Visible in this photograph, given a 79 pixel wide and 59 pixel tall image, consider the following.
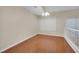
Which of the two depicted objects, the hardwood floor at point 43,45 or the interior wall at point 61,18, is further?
the hardwood floor at point 43,45

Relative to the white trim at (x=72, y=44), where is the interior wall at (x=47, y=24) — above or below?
above

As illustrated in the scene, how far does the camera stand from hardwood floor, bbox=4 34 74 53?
69.9 inches

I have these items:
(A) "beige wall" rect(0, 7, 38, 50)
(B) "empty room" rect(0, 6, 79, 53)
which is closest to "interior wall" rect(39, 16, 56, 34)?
(B) "empty room" rect(0, 6, 79, 53)

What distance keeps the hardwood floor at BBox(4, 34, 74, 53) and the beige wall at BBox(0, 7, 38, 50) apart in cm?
15

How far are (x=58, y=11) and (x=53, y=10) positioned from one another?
91 millimetres

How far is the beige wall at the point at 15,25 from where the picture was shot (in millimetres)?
1783

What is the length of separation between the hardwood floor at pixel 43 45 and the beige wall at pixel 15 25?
0.49 feet

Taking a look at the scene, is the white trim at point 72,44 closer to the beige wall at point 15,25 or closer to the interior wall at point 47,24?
the interior wall at point 47,24

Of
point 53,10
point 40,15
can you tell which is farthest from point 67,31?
point 40,15

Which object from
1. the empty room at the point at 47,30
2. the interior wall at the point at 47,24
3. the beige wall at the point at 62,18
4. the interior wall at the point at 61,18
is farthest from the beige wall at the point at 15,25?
the beige wall at the point at 62,18

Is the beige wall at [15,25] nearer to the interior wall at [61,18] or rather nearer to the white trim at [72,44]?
the interior wall at [61,18]

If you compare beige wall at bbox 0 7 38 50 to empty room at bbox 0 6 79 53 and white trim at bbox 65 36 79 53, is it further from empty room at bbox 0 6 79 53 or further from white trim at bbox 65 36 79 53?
white trim at bbox 65 36 79 53

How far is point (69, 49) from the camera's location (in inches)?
71.1

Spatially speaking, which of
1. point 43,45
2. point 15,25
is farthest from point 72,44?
point 15,25
